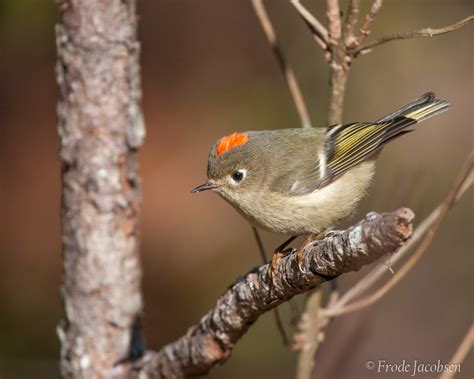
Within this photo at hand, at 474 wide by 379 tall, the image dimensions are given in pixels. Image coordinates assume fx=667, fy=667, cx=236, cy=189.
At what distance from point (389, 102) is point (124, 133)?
9.68 ft

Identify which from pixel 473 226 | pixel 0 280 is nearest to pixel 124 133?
pixel 0 280

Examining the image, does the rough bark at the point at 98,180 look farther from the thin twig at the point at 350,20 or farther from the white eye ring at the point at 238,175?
the thin twig at the point at 350,20

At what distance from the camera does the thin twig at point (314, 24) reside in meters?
2.28

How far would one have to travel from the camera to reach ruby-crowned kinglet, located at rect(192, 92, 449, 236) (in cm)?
262

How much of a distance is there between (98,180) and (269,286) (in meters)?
0.82

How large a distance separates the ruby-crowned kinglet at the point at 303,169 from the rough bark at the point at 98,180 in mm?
417

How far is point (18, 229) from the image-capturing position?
4445 mm

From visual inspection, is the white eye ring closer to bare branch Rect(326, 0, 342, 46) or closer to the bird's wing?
the bird's wing

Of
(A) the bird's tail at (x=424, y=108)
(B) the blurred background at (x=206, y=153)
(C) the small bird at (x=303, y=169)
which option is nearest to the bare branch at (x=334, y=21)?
(C) the small bird at (x=303, y=169)

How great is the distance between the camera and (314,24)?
7.48 feet

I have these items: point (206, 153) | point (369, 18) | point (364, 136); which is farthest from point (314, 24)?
point (206, 153)

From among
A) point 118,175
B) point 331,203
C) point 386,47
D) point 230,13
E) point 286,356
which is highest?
point 230,13

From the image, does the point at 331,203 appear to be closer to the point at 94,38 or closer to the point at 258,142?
the point at 258,142

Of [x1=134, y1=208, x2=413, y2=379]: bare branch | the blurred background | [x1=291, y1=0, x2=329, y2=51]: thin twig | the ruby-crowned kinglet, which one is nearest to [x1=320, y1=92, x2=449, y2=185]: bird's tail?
the ruby-crowned kinglet
